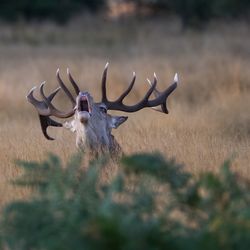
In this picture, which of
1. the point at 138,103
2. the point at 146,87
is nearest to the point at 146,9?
the point at 146,87

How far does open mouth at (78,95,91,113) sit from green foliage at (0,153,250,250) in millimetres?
2648

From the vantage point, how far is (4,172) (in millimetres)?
9328

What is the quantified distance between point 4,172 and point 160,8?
4083 cm

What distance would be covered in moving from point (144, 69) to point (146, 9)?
98.4ft

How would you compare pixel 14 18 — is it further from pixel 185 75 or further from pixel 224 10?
pixel 185 75

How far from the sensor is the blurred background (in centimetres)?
1049

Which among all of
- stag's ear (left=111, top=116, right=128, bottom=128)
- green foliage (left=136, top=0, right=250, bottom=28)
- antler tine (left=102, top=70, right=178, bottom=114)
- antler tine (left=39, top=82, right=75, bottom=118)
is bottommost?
stag's ear (left=111, top=116, right=128, bottom=128)

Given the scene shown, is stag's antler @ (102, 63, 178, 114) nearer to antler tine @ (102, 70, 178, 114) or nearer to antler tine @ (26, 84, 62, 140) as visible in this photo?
antler tine @ (102, 70, 178, 114)

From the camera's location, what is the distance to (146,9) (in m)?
49.3

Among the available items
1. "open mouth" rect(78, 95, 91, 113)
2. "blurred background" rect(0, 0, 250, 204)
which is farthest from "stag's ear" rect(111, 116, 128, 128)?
"open mouth" rect(78, 95, 91, 113)

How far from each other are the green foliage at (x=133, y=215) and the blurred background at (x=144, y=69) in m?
1.65

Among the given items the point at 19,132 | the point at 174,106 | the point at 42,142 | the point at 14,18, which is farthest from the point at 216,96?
the point at 14,18

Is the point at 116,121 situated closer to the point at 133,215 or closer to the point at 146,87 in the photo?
the point at 133,215

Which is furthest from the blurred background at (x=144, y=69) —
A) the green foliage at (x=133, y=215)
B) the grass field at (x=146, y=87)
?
the green foliage at (x=133, y=215)
